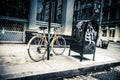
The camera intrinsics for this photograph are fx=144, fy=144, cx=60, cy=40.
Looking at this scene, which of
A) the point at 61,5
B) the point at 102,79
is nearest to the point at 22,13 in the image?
the point at 61,5

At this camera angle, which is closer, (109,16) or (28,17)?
(28,17)

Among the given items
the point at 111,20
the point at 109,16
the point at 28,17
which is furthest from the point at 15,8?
the point at 109,16

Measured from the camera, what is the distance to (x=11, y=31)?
28.3 ft

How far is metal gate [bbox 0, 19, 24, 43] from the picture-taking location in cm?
838

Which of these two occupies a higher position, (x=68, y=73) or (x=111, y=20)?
(x=111, y=20)

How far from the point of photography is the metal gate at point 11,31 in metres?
8.38

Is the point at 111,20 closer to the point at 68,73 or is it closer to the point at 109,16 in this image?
the point at 109,16

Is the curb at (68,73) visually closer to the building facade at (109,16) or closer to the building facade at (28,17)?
the building facade at (28,17)

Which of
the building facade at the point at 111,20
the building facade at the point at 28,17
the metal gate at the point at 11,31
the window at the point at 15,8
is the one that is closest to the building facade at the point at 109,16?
the building facade at the point at 111,20

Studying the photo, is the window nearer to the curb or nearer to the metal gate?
the metal gate

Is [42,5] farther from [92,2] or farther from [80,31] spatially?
[92,2]

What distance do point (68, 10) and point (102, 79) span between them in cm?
643

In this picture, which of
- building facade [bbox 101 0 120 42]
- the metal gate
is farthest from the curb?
building facade [bbox 101 0 120 42]

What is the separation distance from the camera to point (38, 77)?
3.98 m
